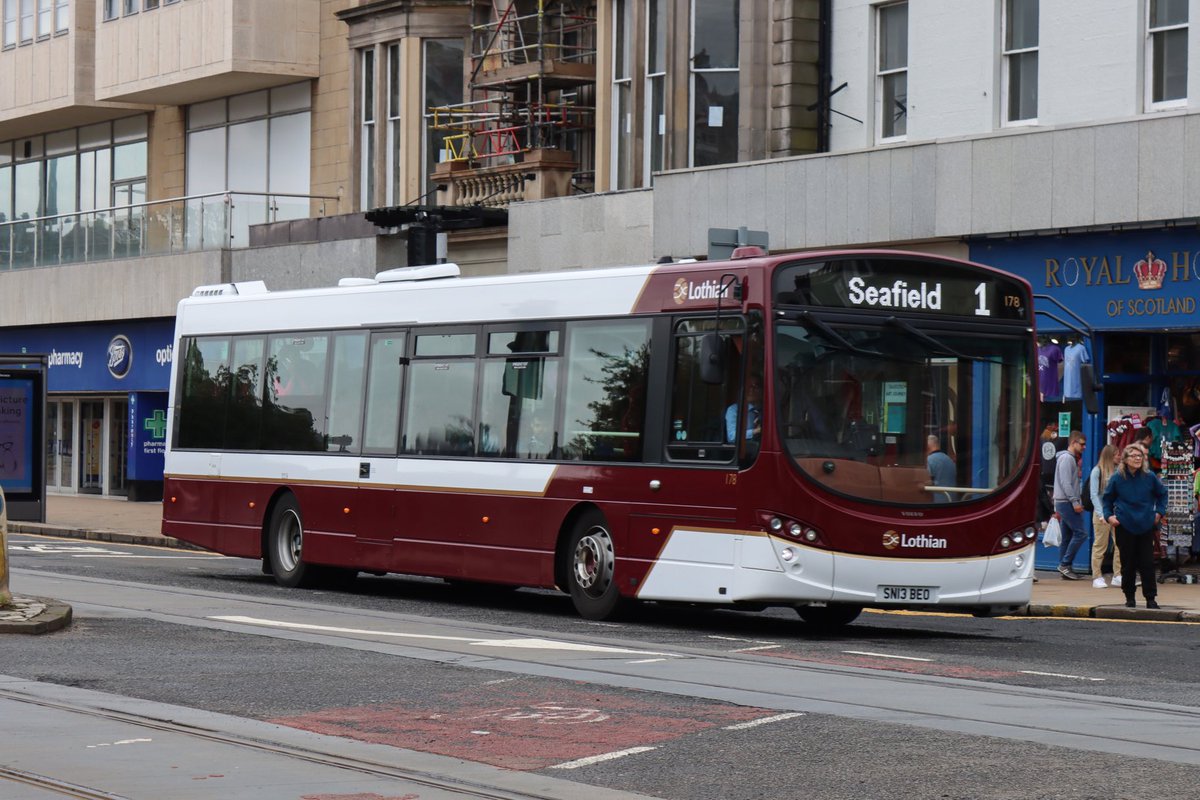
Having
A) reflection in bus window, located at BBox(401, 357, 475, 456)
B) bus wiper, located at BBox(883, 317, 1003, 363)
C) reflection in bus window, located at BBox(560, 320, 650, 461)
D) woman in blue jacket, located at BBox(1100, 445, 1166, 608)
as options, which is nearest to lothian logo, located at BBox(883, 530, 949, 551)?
bus wiper, located at BBox(883, 317, 1003, 363)

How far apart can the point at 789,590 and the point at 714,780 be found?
261 inches

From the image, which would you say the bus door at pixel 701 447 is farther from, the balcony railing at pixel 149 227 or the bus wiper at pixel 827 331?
the balcony railing at pixel 149 227

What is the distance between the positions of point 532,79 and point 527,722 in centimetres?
2257

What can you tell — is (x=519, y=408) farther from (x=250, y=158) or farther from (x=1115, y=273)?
(x=250, y=158)

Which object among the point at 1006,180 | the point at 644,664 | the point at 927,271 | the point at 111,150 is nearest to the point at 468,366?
the point at 927,271

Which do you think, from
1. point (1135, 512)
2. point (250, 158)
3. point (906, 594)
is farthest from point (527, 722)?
point (250, 158)

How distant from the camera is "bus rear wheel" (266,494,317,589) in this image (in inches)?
830

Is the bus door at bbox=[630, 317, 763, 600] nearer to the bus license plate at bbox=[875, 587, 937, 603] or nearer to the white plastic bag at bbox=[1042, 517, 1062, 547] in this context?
the bus license plate at bbox=[875, 587, 937, 603]

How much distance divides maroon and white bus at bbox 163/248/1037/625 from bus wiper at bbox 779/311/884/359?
17mm

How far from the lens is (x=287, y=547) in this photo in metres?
21.3

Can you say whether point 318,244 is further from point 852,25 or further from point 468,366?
point 468,366

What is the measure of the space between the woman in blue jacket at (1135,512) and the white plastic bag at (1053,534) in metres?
3.11

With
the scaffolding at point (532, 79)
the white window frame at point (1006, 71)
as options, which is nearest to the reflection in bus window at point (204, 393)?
the white window frame at point (1006, 71)

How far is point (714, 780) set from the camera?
29.7ft
